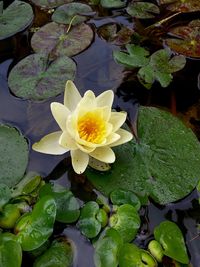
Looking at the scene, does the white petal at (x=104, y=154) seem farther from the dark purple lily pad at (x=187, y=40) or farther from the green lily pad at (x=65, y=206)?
the dark purple lily pad at (x=187, y=40)

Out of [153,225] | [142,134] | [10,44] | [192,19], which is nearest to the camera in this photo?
[153,225]

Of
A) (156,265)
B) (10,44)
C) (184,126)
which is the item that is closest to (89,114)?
(184,126)

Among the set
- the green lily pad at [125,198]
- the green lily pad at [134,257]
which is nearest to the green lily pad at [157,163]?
the green lily pad at [125,198]

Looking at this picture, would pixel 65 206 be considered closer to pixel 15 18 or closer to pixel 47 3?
pixel 15 18

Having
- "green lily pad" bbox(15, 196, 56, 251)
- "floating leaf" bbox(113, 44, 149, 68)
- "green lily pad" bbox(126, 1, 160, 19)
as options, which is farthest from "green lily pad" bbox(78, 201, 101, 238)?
"green lily pad" bbox(126, 1, 160, 19)

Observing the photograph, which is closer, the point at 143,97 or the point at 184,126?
the point at 184,126

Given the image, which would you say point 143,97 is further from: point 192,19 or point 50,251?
point 50,251

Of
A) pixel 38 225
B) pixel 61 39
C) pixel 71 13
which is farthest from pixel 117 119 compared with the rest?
pixel 71 13
